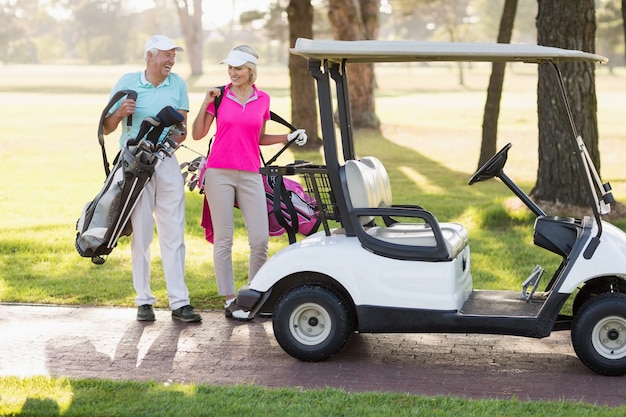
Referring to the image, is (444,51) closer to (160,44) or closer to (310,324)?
(310,324)

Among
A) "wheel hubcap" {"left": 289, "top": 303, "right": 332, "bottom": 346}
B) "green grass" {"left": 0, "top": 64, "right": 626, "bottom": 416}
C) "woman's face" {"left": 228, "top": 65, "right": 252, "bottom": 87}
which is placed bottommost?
"green grass" {"left": 0, "top": 64, "right": 626, "bottom": 416}

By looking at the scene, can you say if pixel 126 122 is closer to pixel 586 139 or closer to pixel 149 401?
pixel 149 401

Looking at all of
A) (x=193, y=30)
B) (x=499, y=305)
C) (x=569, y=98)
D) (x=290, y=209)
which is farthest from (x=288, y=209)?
(x=193, y=30)

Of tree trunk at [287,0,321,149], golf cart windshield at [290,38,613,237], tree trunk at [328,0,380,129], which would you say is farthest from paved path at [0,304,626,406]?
tree trunk at [328,0,380,129]

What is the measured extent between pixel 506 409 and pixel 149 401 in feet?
5.00

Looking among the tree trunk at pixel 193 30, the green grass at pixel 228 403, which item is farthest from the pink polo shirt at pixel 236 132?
the tree trunk at pixel 193 30

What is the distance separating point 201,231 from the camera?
993cm

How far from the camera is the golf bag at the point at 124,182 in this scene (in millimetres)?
5793

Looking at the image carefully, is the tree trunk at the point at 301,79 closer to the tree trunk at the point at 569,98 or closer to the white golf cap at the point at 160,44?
the tree trunk at the point at 569,98

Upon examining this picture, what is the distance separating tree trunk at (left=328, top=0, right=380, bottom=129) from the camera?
22.4 metres

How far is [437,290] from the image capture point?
520 centimetres

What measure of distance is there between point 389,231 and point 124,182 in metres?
1.49

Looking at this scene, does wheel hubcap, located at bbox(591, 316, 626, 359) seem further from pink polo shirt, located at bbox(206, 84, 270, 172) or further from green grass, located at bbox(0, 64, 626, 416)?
pink polo shirt, located at bbox(206, 84, 270, 172)

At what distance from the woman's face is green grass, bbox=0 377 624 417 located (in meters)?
2.00
